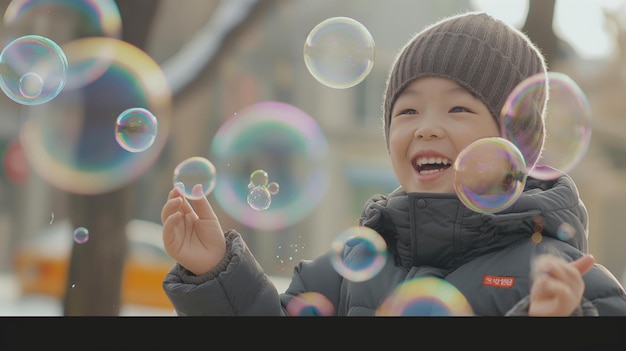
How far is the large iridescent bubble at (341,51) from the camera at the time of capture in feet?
9.53

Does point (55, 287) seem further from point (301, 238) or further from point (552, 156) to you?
point (552, 156)

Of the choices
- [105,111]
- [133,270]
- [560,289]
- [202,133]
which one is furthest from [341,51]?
[202,133]

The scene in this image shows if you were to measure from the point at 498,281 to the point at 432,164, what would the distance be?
34cm

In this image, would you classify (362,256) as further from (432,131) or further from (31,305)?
(31,305)

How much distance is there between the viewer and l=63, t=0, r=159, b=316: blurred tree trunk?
4.18m

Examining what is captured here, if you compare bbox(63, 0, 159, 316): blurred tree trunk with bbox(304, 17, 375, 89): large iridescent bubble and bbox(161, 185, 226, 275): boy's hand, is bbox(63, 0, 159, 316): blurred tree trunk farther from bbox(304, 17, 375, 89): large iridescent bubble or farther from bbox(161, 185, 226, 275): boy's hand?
bbox(161, 185, 226, 275): boy's hand

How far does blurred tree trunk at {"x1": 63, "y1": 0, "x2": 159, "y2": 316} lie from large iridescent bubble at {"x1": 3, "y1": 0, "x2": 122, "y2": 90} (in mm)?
106

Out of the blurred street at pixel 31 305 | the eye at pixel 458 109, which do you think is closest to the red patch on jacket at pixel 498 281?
the eye at pixel 458 109

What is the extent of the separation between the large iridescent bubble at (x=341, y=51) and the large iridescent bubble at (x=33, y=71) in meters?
1.00

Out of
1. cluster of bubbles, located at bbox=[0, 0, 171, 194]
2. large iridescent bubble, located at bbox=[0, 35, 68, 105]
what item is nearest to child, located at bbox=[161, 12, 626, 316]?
cluster of bubbles, located at bbox=[0, 0, 171, 194]

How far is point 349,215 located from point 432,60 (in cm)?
1184

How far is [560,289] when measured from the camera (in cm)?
141

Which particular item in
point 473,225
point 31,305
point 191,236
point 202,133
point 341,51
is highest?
point 202,133

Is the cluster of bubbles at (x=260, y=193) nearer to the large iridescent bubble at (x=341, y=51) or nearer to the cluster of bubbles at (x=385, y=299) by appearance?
the large iridescent bubble at (x=341, y=51)
